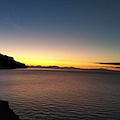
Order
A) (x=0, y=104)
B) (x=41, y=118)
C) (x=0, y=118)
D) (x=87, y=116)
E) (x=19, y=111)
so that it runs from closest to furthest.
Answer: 1. (x=0, y=118)
2. (x=0, y=104)
3. (x=41, y=118)
4. (x=87, y=116)
5. (x=19, y=111)

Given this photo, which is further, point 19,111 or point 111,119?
point 19,111

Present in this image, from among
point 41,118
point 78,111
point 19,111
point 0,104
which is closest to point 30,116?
point 41,118

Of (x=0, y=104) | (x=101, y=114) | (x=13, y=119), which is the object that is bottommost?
(x=101, y=114)

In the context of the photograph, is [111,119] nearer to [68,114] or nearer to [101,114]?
[101,114]

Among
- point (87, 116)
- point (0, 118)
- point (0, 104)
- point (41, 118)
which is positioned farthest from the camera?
point (87, 116)

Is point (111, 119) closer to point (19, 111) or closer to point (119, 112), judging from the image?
point (119, 112)

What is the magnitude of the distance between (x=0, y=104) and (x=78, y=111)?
12761 mm

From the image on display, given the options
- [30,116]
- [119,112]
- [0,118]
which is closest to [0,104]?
[0,118]

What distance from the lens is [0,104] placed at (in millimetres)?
17375

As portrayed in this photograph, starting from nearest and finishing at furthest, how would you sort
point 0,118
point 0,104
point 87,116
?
point 0,118 < point 0,104 < point 87,116

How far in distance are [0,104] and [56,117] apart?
8071mm

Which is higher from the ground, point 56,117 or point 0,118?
point 0,118

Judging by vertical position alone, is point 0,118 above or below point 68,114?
above

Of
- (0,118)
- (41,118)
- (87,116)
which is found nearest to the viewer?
(0,118)
